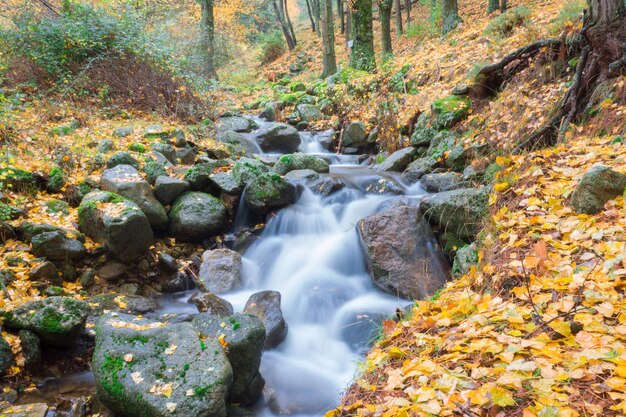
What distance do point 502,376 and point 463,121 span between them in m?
6.62

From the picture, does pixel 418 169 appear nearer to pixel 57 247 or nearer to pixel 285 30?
pixel 57 247

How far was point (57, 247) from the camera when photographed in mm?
5656

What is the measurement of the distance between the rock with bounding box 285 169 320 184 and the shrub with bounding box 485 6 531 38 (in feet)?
19.3

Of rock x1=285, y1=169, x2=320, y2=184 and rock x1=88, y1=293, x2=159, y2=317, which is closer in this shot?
rock x1=88, y1=293, x2=159, y2=317

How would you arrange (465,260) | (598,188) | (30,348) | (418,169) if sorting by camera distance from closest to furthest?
(598,188) → (30,348) → (465,260) → (418,169)

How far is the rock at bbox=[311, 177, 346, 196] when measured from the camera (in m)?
8.24

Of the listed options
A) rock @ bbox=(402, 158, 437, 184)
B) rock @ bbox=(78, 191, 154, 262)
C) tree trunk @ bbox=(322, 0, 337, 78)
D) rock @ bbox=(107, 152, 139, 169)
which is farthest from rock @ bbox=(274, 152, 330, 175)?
tree trunk @ bbox=(322, 0, 337, 78)

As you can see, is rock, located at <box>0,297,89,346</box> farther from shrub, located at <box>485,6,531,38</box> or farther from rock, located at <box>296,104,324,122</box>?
shrub, located at <box>485,6,531,38</box>

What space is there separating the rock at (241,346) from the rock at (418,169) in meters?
4.84

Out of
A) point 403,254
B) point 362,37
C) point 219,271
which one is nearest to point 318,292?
point 403,254

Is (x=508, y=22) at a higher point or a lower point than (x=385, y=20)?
lower

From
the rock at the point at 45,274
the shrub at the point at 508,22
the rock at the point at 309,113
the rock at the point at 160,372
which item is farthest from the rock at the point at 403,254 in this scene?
the rock at the point at 309,113

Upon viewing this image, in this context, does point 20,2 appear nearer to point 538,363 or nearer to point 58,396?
point 58,396

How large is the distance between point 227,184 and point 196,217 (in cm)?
94
